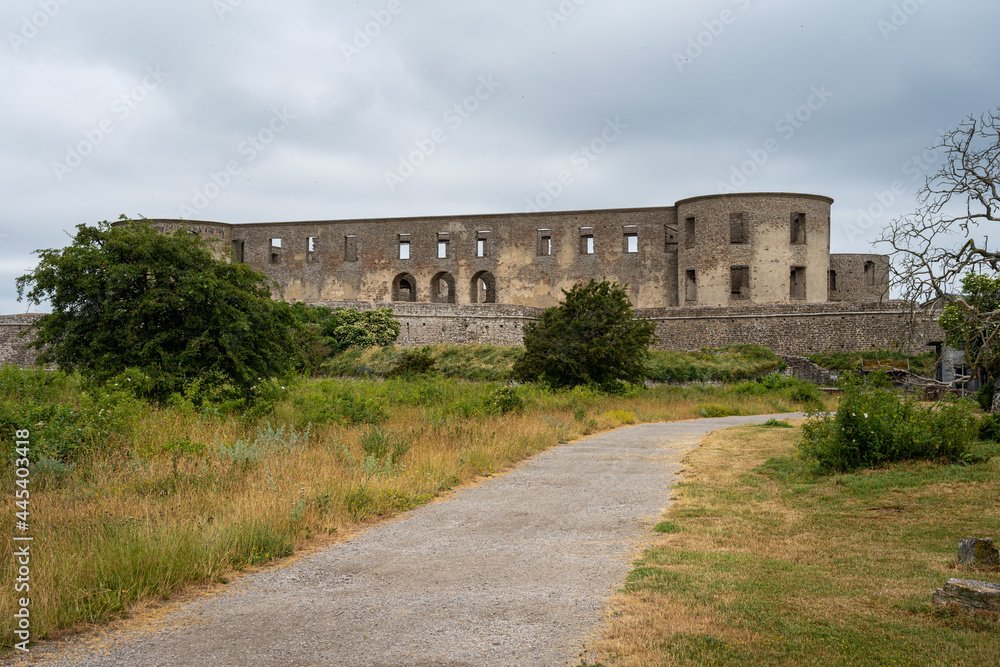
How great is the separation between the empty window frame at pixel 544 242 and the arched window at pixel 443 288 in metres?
6.03

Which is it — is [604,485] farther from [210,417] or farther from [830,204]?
[830,204]

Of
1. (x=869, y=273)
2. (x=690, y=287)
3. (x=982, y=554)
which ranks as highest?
(x=869, y=273)

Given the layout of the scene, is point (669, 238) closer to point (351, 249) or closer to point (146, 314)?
point (351, 249)

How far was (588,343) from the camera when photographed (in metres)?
23.4

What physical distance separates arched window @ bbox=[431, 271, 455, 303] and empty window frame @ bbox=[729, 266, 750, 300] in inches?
669

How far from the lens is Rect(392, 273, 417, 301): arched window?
167ft

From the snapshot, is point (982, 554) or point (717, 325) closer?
point (982, 554)

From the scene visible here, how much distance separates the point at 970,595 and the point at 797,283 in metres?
41.9

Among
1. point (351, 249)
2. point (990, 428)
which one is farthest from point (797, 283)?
point (990, 428)

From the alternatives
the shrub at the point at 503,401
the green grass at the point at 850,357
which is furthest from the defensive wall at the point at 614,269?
the shrub at the point at 503,401

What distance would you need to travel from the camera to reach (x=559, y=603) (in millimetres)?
4973

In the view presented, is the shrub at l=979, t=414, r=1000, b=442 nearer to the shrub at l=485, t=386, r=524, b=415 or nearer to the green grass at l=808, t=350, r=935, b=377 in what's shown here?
the shrub at l=485, t=386, r=524, b=415

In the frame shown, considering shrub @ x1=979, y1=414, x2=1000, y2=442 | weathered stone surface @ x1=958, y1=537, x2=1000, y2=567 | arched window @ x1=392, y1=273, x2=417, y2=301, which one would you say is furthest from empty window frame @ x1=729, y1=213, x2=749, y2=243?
weathered stone surface @ x1=958, y1=537, x2=1000, y2=567

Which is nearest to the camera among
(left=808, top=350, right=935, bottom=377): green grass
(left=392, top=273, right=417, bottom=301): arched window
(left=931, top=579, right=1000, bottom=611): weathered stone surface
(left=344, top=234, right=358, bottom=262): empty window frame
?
(left=931, top=579, right=1000, bottom=611): weathered stone surface
